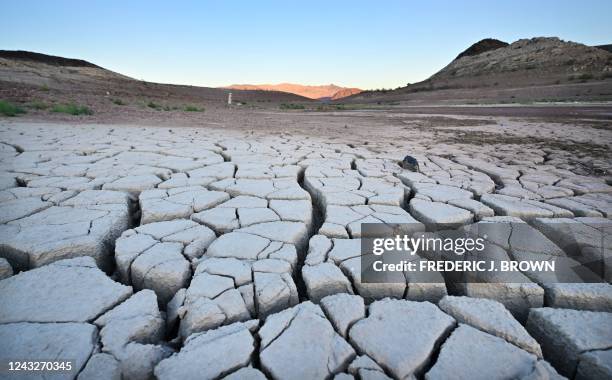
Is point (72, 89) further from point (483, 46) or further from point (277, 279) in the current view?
point (483, 46)

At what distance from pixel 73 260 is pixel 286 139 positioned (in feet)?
12.4

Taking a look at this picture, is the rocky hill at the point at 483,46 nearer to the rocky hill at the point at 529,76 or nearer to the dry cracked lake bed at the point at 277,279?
the rocky hill at the point at 529,76

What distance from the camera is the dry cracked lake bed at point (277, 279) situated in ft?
3.08

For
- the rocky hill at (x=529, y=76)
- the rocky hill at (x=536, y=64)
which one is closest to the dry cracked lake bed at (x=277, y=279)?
the rocky hill at (x=529, y=76)

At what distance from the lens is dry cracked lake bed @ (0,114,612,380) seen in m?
0.94

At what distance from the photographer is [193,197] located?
216cm

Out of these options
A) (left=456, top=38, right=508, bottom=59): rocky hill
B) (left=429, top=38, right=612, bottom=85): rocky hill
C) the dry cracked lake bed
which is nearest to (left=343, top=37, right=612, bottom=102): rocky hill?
(left=429, top=38, right=612, bottom=85): rocky hill

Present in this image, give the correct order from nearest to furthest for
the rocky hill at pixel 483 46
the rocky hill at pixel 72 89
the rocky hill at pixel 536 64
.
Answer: the rocky hill at pixel 72 89, the rocky hill at pixel 536 64, the rocky hill at pixel 483 46

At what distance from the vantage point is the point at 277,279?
1.29 meters

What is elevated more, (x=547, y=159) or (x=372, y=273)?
(x=547, y=159)

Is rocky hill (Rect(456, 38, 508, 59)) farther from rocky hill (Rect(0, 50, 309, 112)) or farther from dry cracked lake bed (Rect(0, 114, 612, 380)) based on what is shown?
dry cracked lake bed (Rect(0, 114, 612, 380))

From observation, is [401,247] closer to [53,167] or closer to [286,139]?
[53,167]

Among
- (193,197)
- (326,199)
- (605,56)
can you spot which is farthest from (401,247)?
(605,56)

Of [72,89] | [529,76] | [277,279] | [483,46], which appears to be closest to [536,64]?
[529,76]
